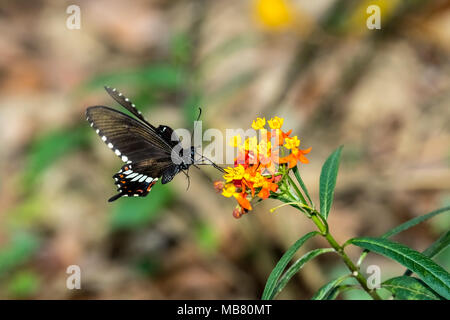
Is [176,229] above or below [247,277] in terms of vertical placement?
above

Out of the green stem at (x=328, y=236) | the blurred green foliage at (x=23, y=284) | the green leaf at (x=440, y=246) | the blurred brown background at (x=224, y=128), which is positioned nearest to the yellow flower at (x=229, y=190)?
the green stem at (x=328, y=236)

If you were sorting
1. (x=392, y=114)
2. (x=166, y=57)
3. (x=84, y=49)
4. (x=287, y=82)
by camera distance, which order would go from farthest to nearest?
(x=84, y=49) → (x=166, y=57) → (x=392, y=114) → (x=287, y=82)

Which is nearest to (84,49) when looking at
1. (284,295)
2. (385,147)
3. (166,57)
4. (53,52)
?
(53,52)

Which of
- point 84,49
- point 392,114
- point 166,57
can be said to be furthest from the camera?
point 84,49

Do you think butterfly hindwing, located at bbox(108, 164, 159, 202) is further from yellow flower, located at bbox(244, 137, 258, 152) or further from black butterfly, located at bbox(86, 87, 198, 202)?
yellow flower, located at bbox(244, 137, 258, 152)

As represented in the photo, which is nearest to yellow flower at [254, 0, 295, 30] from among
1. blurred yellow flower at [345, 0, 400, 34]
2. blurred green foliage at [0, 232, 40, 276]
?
blurred yellow flower at [345, 0, 400, 34]

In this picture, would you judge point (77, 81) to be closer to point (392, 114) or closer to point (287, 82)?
point (287, 82)
